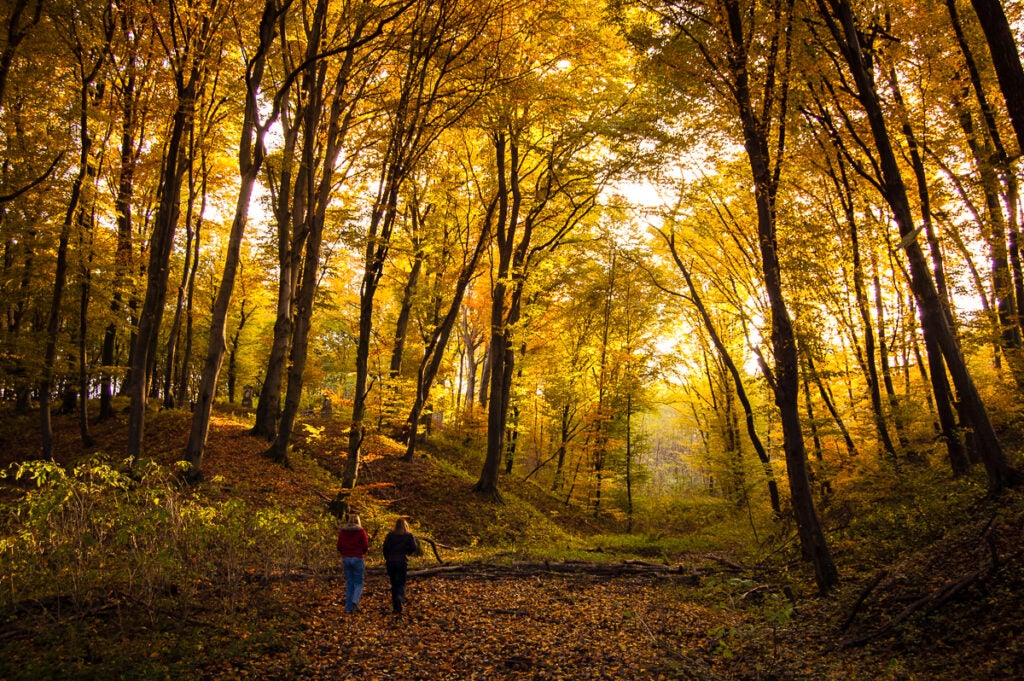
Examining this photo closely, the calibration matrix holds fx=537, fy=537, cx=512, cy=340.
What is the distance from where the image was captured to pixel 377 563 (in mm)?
10109

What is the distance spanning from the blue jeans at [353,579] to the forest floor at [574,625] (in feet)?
0.74

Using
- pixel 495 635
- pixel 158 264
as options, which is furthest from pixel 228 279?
pixel 495 635

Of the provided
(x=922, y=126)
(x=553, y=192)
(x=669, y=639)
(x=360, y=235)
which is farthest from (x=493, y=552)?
(x=922, y=126)

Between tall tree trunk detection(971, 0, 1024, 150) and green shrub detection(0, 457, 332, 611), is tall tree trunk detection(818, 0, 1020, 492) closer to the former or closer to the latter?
tall tree trunk detection(971, 0, 1024, 150)

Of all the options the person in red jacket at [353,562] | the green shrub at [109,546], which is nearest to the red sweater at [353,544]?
the person in red jacket at [353,562]

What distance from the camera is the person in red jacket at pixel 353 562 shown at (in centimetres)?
742

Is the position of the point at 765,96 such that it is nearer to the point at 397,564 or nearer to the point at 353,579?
the point at 397,564

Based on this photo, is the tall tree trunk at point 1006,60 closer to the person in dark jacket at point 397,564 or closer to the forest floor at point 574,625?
the forest floor at point 574,625

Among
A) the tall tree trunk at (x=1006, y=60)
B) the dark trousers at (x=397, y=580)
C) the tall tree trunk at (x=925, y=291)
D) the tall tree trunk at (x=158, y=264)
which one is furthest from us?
the tall tree trunk at (x=158, y=264)

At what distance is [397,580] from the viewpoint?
7.71m

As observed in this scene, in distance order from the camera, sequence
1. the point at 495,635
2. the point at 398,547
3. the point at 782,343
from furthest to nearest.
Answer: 1. the point at 782,343
2. the point at 398,547
3. the point at 495,635

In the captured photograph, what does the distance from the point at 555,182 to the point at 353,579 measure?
13.6m

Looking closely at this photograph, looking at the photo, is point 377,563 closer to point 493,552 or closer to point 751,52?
point 493,552

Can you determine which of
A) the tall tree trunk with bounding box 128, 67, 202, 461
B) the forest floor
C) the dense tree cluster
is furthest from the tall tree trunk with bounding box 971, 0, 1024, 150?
the tall tree trunk with bounding box 128, 67, 202, 461
